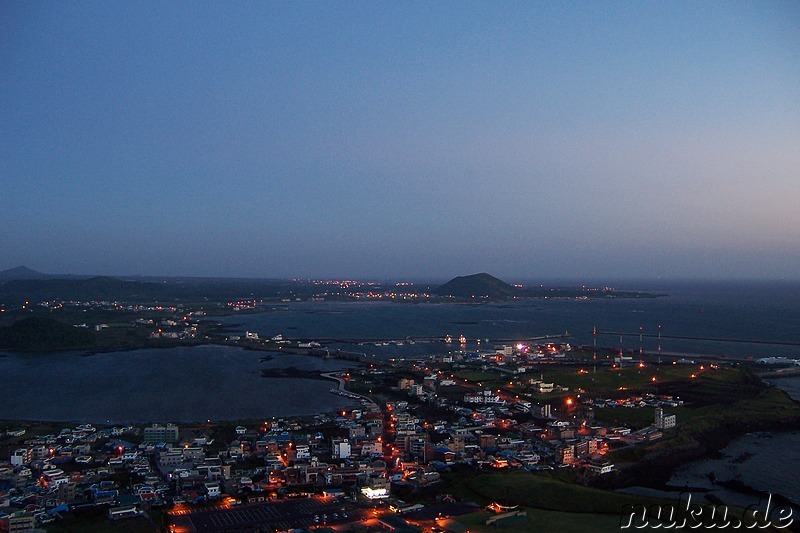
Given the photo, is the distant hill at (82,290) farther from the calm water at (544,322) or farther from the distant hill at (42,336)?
the distant hill at (42,336)

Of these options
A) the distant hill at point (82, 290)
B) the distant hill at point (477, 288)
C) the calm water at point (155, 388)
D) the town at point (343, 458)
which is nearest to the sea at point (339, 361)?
the calm water at point (155, 388)

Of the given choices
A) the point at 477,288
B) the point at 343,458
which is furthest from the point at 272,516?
the point at 477,288

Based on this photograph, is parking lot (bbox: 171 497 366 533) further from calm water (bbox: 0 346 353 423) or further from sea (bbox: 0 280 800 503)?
calm water (bbox: 0 346 353 423)

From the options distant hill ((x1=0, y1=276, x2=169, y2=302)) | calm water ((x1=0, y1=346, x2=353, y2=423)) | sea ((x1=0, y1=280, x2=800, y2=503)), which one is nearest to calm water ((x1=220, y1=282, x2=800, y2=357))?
sea ((x1=0, y1=280, x2=800, y2=503))

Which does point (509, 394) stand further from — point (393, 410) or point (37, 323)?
point (37, 323)

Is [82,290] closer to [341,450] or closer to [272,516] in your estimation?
[341,450]

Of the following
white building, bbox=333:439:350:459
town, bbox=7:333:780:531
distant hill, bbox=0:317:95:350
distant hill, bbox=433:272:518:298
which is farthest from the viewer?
distant hill, bbox=433:272:518:298
